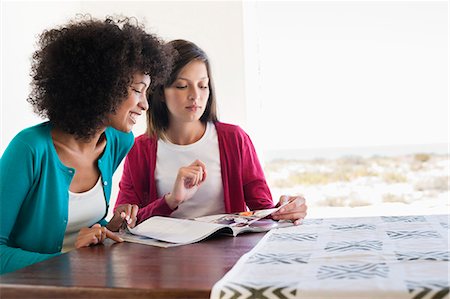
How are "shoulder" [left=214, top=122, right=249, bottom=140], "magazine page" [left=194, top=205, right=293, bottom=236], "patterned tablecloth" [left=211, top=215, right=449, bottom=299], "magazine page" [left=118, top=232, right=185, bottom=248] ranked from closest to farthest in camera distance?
"patterned tablecloth" [left=211, top=215, right=449, bottom=299]
"magazine page" [left=118, top=232, right=185, bottom=248]
"magazine page" [left=194, top=205, right=293, bottom=236]
"shoulder" [left=214, top=122, right=249, bottom=140]

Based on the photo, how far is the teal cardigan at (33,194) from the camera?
1.39 metres

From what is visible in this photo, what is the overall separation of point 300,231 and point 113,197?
203 centimetres

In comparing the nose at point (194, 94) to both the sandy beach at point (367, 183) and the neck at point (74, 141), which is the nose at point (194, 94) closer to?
the neck at point (74, 141)

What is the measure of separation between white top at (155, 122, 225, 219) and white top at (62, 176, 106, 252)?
13.4 inches

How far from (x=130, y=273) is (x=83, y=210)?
592 millimetres

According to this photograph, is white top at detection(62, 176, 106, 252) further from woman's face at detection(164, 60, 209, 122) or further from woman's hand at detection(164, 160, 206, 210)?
woman's face at detection(164, 60, 209, 122)

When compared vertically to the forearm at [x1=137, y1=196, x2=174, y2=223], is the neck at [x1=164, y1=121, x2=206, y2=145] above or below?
above

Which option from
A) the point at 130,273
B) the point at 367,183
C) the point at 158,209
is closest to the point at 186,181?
the point at 158,209

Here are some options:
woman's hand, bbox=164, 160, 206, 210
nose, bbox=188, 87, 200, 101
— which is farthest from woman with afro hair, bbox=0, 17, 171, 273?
nose, bbox=188, 87, 200, 101

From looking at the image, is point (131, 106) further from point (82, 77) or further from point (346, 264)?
point (346, 264)

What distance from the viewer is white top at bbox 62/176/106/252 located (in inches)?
61.8

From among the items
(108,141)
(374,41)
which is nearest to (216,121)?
(108,141)

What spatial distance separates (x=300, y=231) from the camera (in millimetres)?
1431

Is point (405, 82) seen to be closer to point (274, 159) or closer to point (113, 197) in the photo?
point (274, 159)
